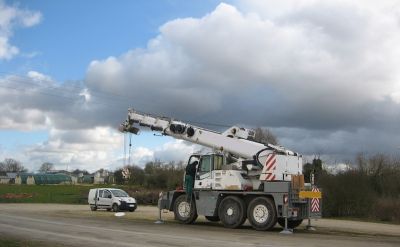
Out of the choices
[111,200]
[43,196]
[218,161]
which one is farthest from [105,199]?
[43,196]

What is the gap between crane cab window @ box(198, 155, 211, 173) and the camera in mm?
22878

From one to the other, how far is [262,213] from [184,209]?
14.2ft

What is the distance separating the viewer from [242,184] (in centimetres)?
2155

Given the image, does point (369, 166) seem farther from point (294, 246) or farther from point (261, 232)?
point (294, 246)

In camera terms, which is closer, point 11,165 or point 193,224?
point 193,224

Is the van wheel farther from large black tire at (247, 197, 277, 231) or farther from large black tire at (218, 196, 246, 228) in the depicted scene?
large black tire at (247, 197, 277, 231)

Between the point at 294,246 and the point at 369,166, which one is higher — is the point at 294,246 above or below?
below

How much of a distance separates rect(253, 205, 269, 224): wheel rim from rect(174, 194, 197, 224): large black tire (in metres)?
3.42

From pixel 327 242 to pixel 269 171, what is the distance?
4.98 m

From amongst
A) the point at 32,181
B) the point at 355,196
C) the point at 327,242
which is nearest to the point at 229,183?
the point at 327,242

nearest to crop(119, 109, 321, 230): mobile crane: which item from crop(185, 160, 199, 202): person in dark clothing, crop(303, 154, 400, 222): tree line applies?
crop(185, 160, 199, 202): person in dark clothing

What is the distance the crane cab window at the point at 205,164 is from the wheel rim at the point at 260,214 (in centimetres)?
302

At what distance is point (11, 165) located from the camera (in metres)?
199

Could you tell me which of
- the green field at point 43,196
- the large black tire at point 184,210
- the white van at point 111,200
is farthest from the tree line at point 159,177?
the large black tire at point 184,210
